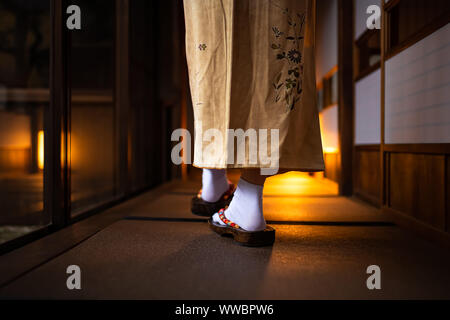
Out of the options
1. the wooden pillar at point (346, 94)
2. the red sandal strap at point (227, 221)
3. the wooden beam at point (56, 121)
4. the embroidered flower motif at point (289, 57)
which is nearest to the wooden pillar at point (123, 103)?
the wooden beam at point (56, 121)

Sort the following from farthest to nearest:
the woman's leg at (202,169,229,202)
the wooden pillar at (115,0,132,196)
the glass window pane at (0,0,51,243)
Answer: the glass window pane at (0,0,51,243), the wooden pillar at (115,0,132,196), the woman's leg at (202,169,229,202)

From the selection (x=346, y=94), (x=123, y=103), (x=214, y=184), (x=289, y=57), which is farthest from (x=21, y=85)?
(x=289, y=57)

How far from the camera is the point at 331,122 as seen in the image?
307 centimetres

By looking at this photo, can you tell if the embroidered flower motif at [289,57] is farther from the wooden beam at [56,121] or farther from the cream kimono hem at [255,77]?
the wooden beam at [56,121]

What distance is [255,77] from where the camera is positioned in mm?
799

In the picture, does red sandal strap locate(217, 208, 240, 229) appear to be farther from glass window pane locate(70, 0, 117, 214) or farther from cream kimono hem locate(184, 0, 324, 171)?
glass window pane locate(70, 0, 117, 214)

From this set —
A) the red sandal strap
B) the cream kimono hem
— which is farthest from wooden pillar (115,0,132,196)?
the cream kimono hem

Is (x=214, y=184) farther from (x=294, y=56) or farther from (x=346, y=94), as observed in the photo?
(x=346, y=94)

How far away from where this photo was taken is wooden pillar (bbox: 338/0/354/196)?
1927 mm

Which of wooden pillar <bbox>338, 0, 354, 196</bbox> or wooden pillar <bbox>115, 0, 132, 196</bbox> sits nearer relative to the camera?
wooden pillar <bbox>115, 0, 132, 196</bbox>

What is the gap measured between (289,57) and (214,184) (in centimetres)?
61

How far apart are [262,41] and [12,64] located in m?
3.47

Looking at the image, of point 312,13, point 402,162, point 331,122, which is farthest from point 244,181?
point 331,122

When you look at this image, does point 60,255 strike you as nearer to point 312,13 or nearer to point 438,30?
point 312,13
